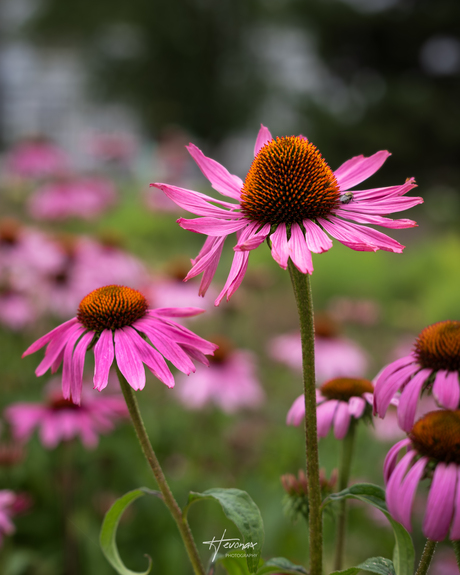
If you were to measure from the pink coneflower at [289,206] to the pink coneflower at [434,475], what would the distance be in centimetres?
14

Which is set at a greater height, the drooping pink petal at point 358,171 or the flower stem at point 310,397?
the drooping pink petal at point 358,171

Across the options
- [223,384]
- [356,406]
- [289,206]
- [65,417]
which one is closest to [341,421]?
[356,406]

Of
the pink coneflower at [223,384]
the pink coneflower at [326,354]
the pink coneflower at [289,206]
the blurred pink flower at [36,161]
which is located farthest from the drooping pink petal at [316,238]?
the blurred pink flower at [36,161]

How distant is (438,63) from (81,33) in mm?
5306

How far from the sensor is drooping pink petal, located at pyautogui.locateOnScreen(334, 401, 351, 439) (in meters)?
0.60

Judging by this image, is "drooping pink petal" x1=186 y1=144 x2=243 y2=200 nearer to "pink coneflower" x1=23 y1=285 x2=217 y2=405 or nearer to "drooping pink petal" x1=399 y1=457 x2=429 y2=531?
"pink coneflower" x1=23 y1=285 x2=217 y2=405

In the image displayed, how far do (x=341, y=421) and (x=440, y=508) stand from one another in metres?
0.22

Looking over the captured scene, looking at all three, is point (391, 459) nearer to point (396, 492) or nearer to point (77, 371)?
point (396, 492)

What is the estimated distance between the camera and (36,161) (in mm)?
3029

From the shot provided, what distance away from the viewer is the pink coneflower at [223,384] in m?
1.47

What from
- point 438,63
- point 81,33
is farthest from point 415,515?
point 81,33

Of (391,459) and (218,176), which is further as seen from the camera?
(218,176)

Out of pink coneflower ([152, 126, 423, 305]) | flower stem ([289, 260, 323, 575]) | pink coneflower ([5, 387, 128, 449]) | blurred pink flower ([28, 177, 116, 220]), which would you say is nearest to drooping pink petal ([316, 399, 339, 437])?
flower stem ([289, 260, 323, 575])

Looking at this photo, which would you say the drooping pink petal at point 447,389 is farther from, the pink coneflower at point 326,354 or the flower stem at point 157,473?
the pink coneflower at point 326,354
